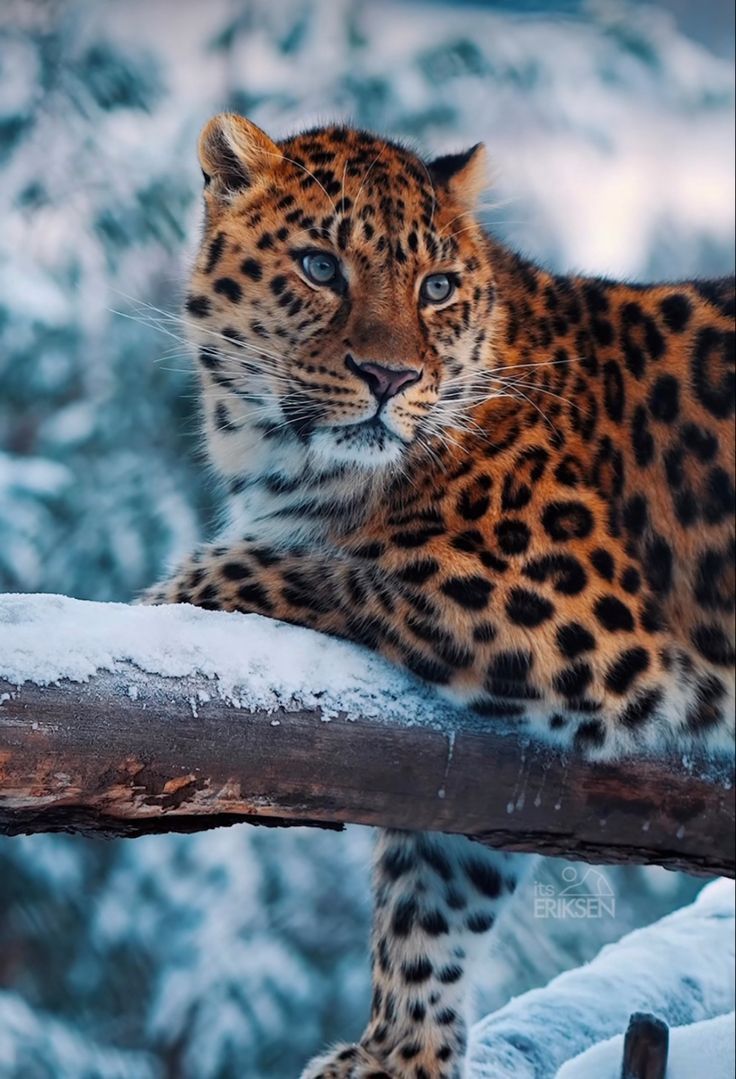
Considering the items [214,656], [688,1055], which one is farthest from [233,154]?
[688,1055]

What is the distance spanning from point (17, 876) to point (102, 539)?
78 centimetres

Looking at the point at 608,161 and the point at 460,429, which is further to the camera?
the point at 608,161

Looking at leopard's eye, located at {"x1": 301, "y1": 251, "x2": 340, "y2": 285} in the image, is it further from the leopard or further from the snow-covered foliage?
the snow-covered foliage

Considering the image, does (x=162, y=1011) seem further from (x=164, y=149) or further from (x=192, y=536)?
(x=164, y=149)

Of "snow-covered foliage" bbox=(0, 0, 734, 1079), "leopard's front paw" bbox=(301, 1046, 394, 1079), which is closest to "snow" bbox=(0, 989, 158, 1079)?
"snow-covered foliage" bbox=(0, 0, 734, 1079)

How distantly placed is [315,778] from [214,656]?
0.22m

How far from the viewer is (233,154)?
2.23 m

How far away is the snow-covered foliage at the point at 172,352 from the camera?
2697mm

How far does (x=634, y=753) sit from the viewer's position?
2.12m

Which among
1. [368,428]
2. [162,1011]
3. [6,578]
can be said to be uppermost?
[368,428]

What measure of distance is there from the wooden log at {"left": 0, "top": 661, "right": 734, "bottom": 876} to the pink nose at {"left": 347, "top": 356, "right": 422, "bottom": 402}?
53 cm

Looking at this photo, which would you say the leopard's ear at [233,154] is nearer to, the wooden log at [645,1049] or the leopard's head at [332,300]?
the leopard's head at [332,300]

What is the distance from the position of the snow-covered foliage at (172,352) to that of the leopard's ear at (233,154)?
0.25 meters

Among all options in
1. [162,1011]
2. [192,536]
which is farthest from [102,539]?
[162,1011]
